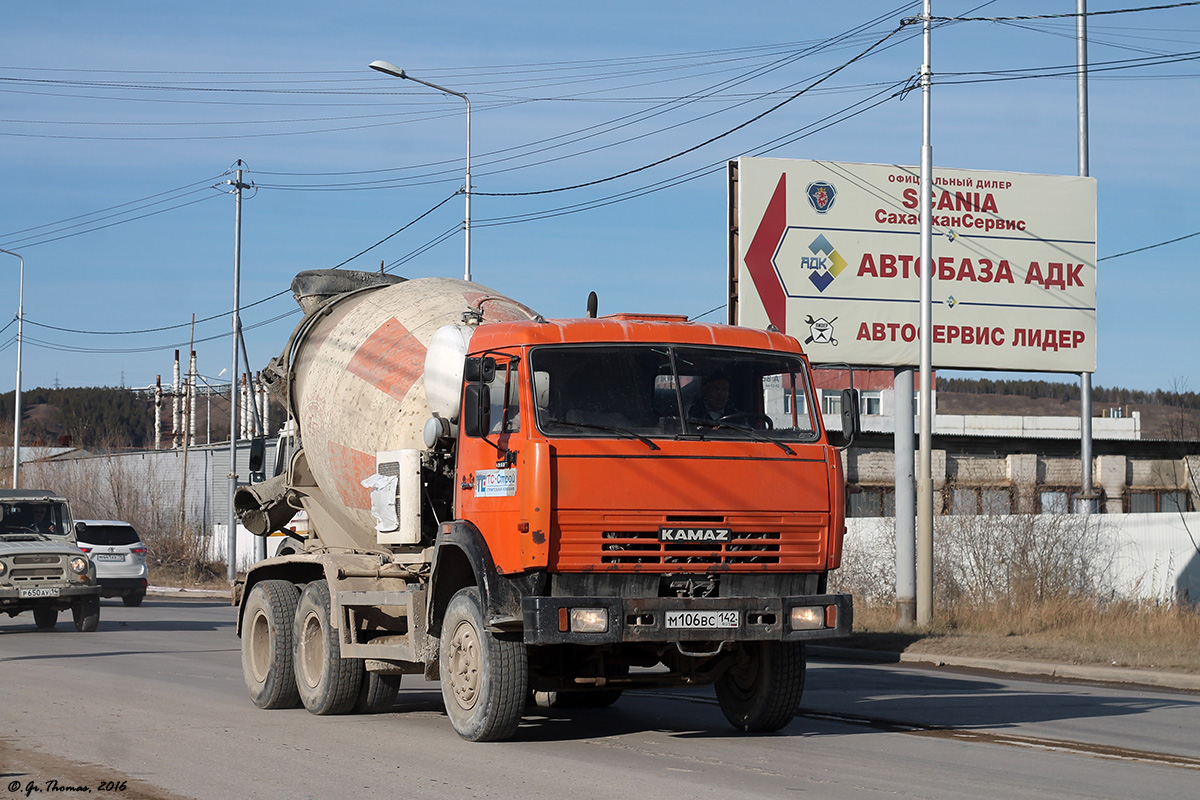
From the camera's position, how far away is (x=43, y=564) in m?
22.4

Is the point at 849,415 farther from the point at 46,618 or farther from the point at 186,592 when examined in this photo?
the point at 186,592

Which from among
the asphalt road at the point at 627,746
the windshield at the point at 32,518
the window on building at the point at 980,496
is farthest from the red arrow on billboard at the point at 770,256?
the windshield at the point at 32,518

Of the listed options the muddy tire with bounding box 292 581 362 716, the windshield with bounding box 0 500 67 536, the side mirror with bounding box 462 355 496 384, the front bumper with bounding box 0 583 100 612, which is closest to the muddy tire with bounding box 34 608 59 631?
the front bumper with bounding box 0 583 100 612

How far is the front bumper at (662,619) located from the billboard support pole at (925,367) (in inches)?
403

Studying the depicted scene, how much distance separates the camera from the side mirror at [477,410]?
956cm

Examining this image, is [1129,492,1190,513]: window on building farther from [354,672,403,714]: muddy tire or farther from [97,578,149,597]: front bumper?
[354,672,403,714]: muddy tire

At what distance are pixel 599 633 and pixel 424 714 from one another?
11.1ft

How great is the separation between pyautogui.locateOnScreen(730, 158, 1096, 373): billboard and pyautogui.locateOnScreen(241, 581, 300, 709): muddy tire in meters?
11.9

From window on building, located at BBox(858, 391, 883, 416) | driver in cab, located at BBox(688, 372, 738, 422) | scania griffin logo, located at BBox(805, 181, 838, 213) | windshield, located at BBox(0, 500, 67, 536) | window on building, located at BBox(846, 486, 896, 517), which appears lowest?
windshield, located at BBox(0, 500, 67, 536)

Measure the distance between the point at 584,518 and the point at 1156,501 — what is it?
Answer: 34.2 m

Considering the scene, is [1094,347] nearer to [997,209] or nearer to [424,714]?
[997,209]

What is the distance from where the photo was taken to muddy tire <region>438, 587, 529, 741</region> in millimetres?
9219

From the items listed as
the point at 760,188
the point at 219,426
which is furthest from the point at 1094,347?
the point at 219,426

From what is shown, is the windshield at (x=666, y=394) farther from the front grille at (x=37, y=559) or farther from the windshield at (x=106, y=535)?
the windshield at (x=106, y=535)
